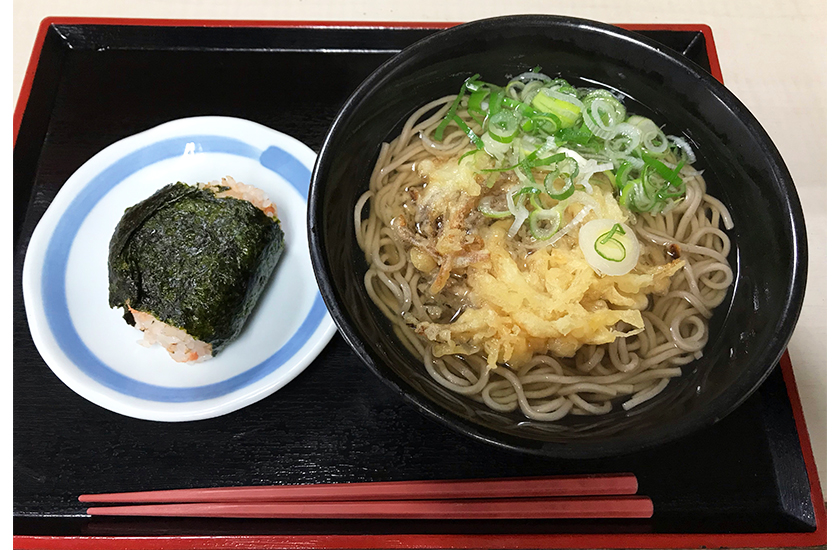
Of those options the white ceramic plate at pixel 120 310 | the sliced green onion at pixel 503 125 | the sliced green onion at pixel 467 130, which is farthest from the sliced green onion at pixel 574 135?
the white ceramic plate at pixel 120 310

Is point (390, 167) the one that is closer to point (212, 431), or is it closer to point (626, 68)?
point (626, 68)

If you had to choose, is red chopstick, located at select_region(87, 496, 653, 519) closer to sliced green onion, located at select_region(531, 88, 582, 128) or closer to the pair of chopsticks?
the pair of chopsticks

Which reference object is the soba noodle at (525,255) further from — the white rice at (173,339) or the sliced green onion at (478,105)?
the white rice at (173,339)

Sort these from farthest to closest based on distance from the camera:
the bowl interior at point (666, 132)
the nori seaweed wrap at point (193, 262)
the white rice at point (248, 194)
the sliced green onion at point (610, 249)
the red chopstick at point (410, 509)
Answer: the white rice at point (248, 194), the nori seaweed wrap at point (193, 262), the red chopstick at point (410, 509), the sliced green onion at point (610, 249), the bowl interior at point (666, 132)

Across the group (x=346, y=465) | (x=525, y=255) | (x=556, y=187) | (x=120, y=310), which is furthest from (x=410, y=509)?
(x=120, y=310)

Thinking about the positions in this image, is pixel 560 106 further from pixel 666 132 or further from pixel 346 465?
pixel 346 465
